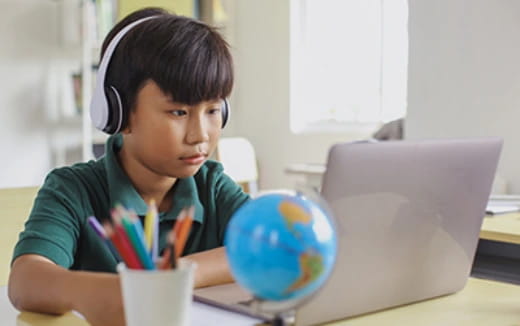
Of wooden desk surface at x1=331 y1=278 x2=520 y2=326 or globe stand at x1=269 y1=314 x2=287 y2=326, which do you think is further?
wooden desk surface at x1=331 y1=278 x2=520 y2=326

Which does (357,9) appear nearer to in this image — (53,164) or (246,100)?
(246,100)

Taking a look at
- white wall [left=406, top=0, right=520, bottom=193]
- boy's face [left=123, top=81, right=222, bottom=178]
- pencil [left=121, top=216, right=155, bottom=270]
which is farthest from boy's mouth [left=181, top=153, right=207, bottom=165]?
white wall [left=406, top=0, right=520, bottom=193]

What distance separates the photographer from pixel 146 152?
3.65ft

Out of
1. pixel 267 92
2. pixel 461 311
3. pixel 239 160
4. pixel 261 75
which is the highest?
pixel 261 75

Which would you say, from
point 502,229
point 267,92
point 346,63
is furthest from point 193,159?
point 267,92

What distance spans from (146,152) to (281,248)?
0.60m

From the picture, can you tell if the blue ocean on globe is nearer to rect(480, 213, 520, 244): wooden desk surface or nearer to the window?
rect(480, 213, 520, 244): wooden desk surface

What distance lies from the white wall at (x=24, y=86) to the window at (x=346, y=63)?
1455 mm

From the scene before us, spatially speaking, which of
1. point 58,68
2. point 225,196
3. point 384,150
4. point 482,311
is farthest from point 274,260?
point 58,68

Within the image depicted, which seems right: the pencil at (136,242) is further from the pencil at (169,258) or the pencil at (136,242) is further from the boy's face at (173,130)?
the boy's face at (173,130)

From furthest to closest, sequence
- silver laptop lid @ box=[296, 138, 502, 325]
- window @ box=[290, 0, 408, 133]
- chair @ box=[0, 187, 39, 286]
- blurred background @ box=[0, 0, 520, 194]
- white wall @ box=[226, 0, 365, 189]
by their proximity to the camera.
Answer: white wall @ box=[226, 0, 365, 189] → blurred background @ box=[0, 0, 520, 194] → window @ box=[290, 0, 408, 133] → chair @ box=[0, 187, 39, 286] → silver laptop lid @ box=[296, 138, 502, 325]

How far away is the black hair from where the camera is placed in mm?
1074

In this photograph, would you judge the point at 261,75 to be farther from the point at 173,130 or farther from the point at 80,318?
the point at 80,318

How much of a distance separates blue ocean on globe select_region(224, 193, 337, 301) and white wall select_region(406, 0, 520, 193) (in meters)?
1.54
